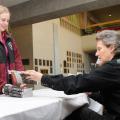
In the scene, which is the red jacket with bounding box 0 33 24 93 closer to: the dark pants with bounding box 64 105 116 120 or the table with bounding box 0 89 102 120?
the table with bounding box 0 89 102 120

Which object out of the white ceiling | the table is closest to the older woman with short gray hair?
the table

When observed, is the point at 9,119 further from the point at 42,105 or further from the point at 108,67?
the point at 108,67

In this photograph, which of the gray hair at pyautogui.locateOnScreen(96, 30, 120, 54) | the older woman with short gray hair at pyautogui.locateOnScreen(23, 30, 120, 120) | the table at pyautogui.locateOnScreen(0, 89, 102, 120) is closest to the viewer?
the table at pyautogui.locateOnScreen(0, 89, 102, 120)

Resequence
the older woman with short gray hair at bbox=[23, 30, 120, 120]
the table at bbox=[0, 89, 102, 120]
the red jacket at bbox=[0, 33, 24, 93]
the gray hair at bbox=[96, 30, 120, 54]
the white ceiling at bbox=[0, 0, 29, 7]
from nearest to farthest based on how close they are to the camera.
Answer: the table at bbox=[0, 89, 102, 120] < the older woman with short gray hair at bbox=[23, 30, 120, 120] < the gray hair at bbox=[96, 30, 120, 54] < the red jacket at bbox=[0, 33, 24, 93] < the white ceiling at bbox=[0, 0, 29, 7]

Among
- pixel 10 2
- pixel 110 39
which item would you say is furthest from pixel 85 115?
pixel 10 2

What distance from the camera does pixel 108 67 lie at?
56.1 inches

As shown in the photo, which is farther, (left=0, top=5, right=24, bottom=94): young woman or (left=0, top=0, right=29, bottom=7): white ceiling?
(left=0, top=0, right=29, bottom=7): white ceiling

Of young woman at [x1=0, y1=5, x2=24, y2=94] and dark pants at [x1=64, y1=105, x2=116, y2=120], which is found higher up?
young woman at [x1=0, y1=5, x2=24, y2=94]

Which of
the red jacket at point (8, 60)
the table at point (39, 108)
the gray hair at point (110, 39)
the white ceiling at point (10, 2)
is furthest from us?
the white ceiling at point (10, 2)

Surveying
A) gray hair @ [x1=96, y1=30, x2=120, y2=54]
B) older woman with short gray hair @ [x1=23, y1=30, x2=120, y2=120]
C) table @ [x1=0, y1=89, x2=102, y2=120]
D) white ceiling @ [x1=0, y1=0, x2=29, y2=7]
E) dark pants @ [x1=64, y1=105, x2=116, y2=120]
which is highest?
white ceiling @ [x1=0, y1=0, x2=29, y2=7]

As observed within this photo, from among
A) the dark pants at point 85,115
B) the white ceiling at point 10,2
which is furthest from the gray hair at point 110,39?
the white ceiling at point 10,2

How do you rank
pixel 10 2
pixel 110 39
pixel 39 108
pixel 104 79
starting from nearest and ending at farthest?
1. pixel 39 108
2. pixel 104 79
3. pixel 110 39
4. pixel 10 2

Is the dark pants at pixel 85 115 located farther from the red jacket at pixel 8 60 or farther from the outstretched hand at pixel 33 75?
the red jacket at pixel 8 60

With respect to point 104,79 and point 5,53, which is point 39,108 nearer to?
point 104,79
